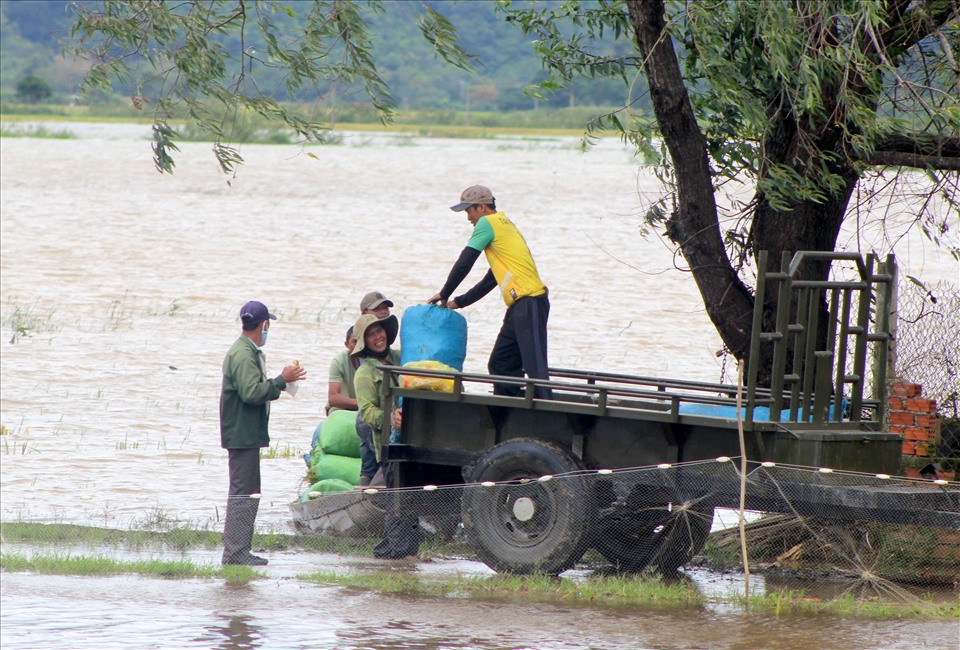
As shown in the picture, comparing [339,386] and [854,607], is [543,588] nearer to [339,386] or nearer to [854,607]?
[854,607]

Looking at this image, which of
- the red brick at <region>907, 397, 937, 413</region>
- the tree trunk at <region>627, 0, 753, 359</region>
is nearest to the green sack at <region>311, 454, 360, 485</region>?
the tree trunk at <region>627, 0, 753, 359</region>

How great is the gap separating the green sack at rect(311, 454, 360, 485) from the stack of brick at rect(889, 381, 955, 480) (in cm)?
393

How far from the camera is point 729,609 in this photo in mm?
7941

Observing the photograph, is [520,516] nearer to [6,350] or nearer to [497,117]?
[6,350]

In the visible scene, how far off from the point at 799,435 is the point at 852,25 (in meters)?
2.86

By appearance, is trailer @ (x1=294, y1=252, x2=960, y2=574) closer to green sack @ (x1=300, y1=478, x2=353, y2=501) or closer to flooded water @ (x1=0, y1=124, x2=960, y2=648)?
flooded water @ (x1=0, y1=124, x2=960, y2=648)

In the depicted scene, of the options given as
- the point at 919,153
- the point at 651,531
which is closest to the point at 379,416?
the point at 651,531

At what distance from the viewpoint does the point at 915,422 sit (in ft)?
32.5

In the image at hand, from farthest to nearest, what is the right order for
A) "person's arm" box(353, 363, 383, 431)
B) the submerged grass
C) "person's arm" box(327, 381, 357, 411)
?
1. "person's arm" box(327, 381, 357, 411)
2. "person's arm" box(353, 363, 383, 431)
3. the submerged grass

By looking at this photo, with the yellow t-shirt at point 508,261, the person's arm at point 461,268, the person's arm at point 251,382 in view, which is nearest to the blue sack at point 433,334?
the person's arm at point 461,268

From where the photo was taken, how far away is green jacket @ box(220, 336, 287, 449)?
902cm

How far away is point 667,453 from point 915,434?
8.02ft

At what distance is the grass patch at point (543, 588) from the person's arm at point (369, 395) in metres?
1.21

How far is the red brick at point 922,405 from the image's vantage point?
32.3 feet
